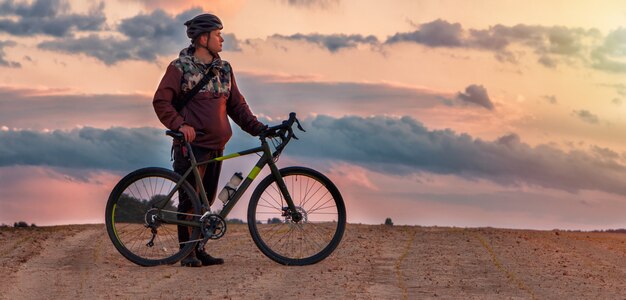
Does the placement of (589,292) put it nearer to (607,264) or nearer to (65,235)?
(607,264)

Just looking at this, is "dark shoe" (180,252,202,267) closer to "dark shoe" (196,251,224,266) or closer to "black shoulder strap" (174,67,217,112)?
"dark shoe" (196,251,224,266)

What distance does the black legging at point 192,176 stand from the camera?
10.1 metres

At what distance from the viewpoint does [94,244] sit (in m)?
12.7

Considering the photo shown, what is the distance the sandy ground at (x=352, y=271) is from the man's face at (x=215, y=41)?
2.15m

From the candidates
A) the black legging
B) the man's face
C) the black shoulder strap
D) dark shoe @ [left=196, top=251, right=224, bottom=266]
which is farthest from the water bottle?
the man's face

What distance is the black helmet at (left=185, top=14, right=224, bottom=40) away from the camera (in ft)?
32.8

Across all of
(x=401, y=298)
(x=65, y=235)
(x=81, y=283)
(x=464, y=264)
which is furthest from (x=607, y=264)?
(x=65, y=235)

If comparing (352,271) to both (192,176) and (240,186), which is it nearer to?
(240,186)

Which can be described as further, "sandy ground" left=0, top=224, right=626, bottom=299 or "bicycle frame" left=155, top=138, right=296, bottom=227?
"bicycle frame" left=155, top=138, right=296, bottom=227

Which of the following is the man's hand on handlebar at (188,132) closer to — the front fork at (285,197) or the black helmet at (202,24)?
the front fork at (285,197)

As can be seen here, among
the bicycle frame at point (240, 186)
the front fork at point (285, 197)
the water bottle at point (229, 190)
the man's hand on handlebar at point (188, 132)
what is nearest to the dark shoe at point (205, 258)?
the bicycle frame at point (240, 186)

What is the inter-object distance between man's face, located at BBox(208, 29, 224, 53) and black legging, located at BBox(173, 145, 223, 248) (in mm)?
992

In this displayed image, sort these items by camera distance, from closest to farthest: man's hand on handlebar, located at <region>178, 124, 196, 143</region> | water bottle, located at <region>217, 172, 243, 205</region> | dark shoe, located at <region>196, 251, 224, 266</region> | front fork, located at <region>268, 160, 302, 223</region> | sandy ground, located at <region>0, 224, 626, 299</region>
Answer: sandy ground, located at <region>0, 224, 626, 299</region> < man's hand on handlebar, located at <region>178, 124, 196, 143</region> < front fork, located at <region>268, 160, 302, 223</region> < water bottle, located at <region>217, 172, 243, 205</region> < dark shoe, located at <region>196, 251, 224, 266</region>

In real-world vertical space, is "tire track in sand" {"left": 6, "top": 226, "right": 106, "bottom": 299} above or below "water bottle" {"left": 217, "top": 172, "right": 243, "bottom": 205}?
below
